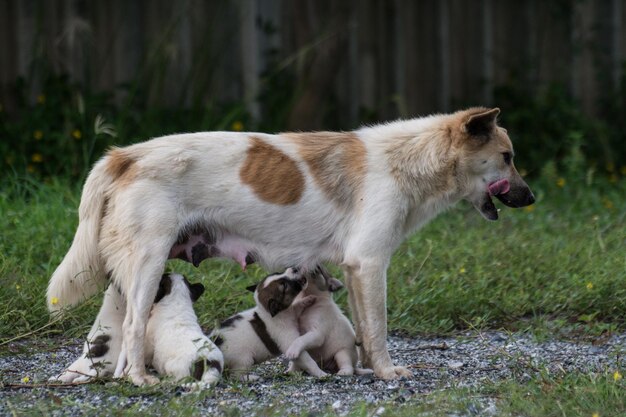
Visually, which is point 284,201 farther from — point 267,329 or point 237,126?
point 237,126

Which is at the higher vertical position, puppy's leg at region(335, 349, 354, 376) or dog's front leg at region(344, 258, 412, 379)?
dog's front leg at region(344, 258, 412, 379)

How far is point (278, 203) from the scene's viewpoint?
5.16 meters

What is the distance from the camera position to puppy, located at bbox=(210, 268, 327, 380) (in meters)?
4.96

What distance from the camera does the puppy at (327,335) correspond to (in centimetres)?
509

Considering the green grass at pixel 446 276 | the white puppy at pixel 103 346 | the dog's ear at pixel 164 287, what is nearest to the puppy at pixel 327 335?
the dog's ear at pixel 164 287

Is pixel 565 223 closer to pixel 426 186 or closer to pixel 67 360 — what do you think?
pixel 426 186

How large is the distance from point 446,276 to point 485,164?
1.29 meters

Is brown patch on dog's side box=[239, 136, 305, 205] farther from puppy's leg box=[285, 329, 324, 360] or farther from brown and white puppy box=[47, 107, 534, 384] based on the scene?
puppy's leg box=[285, 329, 324, 360]

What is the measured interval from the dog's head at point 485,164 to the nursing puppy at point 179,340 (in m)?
1.39

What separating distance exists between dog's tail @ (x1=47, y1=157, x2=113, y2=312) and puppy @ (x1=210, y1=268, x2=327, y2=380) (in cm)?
63

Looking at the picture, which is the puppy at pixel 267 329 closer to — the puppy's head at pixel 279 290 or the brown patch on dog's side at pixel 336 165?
the puppy's head at pixel 279 290

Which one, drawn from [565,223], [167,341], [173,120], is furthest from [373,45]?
[167,341]

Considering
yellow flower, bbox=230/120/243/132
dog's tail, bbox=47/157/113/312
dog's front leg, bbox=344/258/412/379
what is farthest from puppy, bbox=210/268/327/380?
yellow flower, bbox=230/120/243/132

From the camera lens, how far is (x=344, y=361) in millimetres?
5129
